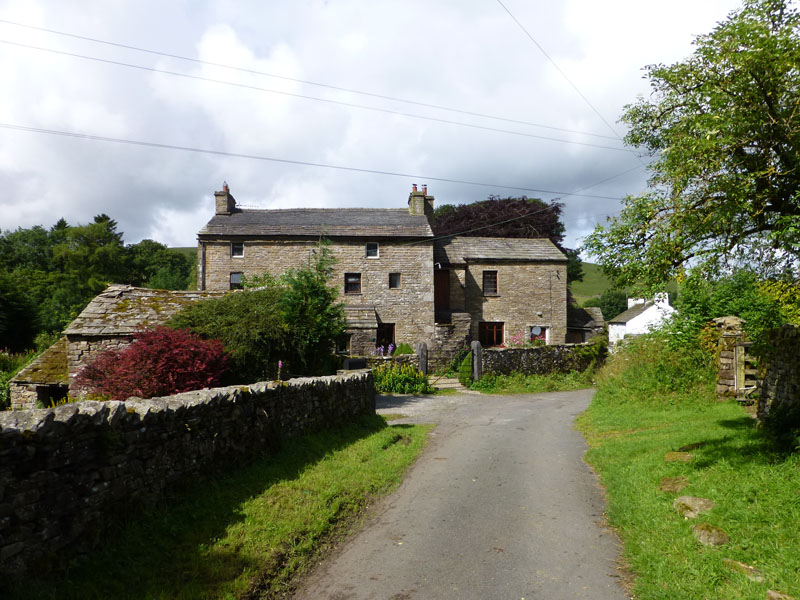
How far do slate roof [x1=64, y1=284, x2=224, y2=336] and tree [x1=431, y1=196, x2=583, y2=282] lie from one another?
35.9 meters

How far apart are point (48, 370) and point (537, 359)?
21.8 metres

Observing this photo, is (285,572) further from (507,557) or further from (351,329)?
(351,329)

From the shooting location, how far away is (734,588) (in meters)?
4.70

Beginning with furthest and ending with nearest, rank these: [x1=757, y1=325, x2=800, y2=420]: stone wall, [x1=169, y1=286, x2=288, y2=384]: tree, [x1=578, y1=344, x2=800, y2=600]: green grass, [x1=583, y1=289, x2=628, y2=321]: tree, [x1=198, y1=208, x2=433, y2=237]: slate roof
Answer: [x1=583, y1=289, x2=628, y2=321]: tree
[x1=198, y1=208, x2=433, y2=237]: slate roof
[x1=169, y1=286, x2=288, y2=384]: tree
[x1=757, y1=325, x2=800, y2=420]: stone wall
[x1=578, y1=344, x2=800, y2=600]: green grass

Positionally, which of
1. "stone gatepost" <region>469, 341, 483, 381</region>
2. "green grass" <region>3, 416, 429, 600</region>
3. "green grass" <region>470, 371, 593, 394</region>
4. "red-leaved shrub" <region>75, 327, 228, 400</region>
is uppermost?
"red-leaved shrub" <region>75, 327, 228, 400</region>

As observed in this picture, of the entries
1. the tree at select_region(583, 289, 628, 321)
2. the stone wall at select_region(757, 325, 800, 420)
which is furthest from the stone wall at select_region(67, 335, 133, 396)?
the tree at select_region(583, 289, 628, 321)

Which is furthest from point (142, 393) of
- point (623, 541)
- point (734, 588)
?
point (734, 588)

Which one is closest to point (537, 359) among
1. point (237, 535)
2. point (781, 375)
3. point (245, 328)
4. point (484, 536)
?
point (781, 375)

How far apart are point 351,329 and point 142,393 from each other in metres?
18.2

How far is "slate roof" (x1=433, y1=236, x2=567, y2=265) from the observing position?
117 ft

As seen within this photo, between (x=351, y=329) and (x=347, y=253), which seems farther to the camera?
(x=347, y=253)

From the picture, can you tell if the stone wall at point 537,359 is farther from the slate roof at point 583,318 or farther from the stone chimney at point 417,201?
the stone chimney at point 417,201

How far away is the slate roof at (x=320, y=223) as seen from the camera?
108ft

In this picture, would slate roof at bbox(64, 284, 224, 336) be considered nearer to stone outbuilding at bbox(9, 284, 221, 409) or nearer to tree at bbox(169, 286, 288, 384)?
stone outbuilding at bbox(9, 284, 221, 409)
